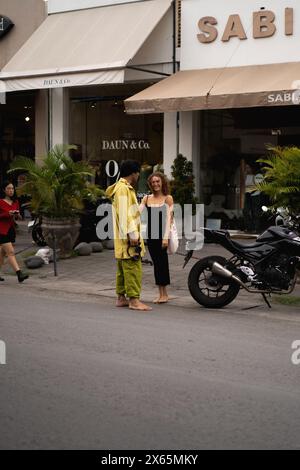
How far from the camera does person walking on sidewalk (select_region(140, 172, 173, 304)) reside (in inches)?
368

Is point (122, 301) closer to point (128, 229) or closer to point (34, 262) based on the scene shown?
point (128, 229)

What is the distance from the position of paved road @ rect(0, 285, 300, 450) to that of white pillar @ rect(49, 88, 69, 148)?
36.2 feet

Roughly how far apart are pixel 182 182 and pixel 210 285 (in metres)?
7.51

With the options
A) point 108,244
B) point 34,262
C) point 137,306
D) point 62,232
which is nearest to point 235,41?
point 108,244

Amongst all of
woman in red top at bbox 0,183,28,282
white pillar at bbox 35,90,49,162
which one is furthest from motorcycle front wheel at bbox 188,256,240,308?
white pillar at bbox 35,90,49,162

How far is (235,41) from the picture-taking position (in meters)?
15.7

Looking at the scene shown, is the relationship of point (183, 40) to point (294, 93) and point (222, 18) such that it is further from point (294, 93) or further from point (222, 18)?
point (294, 93)

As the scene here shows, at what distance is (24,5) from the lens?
1936cm

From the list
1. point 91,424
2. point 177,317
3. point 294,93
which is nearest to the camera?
point 91,424

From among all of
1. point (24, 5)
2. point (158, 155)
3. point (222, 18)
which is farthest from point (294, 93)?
point (24, 5)

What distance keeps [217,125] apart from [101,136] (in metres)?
3.61

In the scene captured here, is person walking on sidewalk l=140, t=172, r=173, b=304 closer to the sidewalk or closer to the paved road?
the sidewalk

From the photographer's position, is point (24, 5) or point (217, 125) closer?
point (217, 125)

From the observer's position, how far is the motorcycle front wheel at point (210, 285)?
29.5 ft
